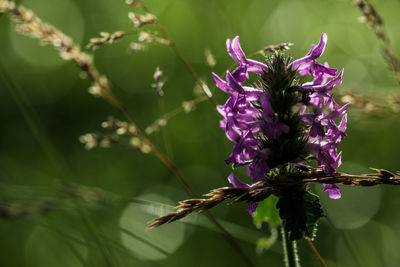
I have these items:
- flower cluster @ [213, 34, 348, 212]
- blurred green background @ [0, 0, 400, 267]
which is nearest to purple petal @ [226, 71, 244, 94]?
flower cluster @ [213, 34, 348, 212]

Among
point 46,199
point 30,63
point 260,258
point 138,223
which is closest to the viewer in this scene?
point 46,199

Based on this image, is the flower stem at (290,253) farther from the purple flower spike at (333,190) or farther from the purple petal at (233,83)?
the purple petal at (233,83)

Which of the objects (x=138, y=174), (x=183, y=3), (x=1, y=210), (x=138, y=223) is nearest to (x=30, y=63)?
(x=183, y=3)

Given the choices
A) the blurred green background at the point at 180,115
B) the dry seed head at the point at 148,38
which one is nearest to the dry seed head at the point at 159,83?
the dry seed head at the point at 148,38

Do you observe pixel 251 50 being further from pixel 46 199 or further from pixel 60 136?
pixel 46 199

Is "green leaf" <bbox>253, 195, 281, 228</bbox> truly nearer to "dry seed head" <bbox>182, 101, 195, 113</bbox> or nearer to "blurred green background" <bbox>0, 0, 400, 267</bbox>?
"dry seed head" <bbox>182, 101, 195, 113</bbox>

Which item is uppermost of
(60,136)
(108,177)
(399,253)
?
(60,136)

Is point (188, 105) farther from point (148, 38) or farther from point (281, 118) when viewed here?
point (281, 118)

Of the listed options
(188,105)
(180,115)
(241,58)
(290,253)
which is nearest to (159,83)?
(188,105)
